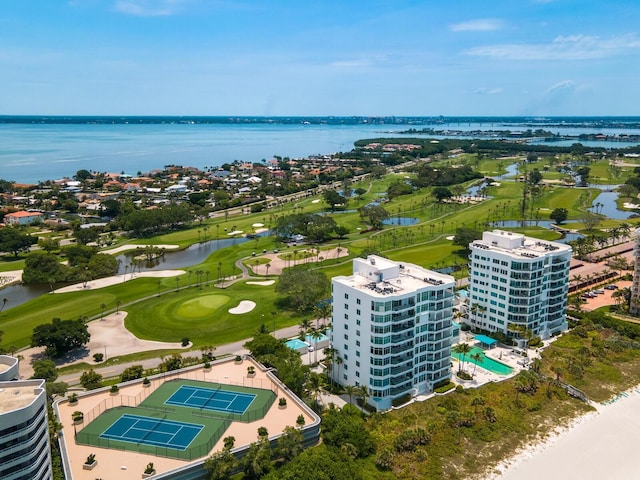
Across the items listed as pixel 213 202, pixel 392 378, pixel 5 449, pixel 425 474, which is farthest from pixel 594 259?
pixel 213 202

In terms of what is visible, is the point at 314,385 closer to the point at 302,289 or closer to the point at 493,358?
the point at 493,358

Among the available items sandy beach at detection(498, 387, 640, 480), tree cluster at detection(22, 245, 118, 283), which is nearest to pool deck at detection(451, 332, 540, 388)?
sandy beach at detection(498, 387, 640, 480)

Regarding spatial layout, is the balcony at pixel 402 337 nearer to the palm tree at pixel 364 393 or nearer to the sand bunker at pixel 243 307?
the palm tree at pixel 364 393

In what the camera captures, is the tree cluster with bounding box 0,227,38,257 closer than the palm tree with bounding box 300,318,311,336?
No

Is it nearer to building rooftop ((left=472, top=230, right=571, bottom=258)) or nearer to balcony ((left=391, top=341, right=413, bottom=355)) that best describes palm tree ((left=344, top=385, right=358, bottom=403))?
balcony ((left=391, top=341, right=413, bottom=355))

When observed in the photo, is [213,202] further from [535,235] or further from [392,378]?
[392,378]

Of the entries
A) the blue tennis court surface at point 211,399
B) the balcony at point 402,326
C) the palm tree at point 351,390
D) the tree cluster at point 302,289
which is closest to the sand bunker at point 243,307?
the tree cluster at point 302,289

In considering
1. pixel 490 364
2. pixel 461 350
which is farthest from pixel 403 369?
pixel 490 364
